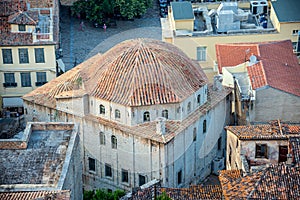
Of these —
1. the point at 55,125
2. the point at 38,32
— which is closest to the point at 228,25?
the point at 38,32

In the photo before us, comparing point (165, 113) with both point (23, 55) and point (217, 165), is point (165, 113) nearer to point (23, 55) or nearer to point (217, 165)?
point (217, 165)

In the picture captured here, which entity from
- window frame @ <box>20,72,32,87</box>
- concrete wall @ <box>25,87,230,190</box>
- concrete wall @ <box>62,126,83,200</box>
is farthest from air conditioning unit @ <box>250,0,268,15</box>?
concrete wall @ <box>62,126,83,200</box>

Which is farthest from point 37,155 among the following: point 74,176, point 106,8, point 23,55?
point 106,8

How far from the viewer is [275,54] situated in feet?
203

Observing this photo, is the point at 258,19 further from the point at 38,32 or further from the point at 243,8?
the point at 38,32

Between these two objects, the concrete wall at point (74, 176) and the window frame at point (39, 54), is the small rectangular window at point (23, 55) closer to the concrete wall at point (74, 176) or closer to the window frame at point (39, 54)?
the window frame at point (39, 54)

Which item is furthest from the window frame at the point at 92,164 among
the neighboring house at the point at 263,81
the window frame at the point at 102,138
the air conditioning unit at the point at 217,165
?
the neighboring house at the point at 263,81

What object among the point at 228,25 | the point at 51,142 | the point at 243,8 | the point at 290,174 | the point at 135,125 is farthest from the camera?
the point at 243,8

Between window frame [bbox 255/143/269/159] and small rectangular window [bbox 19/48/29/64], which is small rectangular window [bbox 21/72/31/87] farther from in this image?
window frame [bbox 255/143/269/159]

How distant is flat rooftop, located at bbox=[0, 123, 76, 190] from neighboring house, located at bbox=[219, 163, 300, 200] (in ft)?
32.9

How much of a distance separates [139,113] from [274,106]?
455 inches

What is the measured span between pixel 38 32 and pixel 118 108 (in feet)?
47.8

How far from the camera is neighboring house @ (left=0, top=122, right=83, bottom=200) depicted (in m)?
39.1

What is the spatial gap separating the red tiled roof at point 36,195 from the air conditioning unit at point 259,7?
3897cm
